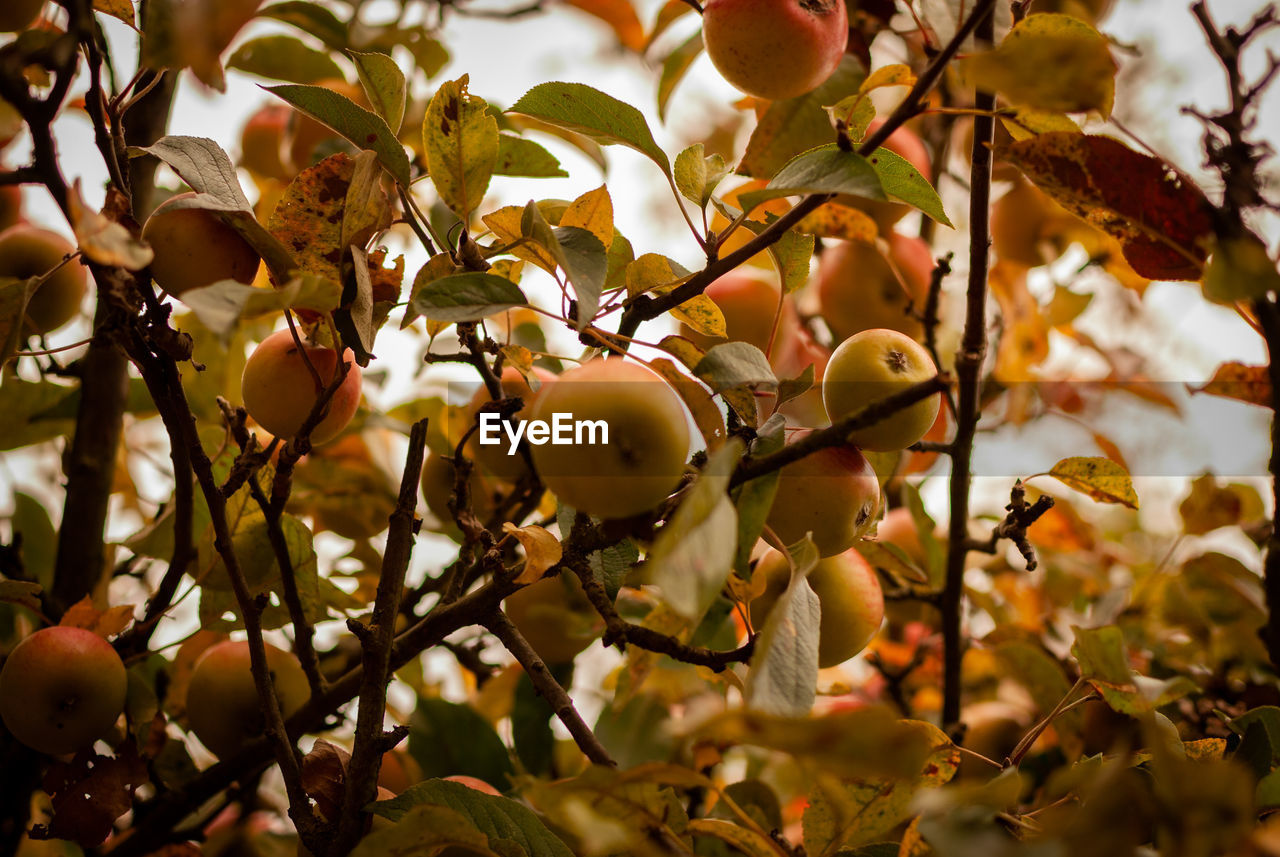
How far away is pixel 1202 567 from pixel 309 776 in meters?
0.80

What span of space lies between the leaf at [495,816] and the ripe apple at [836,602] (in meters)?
0.19

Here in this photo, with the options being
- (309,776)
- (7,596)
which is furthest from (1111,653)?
(7,596)

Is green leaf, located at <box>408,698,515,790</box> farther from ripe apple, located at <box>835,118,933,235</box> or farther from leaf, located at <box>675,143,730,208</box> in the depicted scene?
ripe apple, located at <box>835,118,933,235</box>

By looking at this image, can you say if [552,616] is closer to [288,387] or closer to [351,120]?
[288,387]

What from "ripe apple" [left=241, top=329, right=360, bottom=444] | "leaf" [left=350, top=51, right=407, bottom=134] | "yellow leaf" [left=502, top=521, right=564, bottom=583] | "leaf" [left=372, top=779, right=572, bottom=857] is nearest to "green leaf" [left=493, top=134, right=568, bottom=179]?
"leaf" [left=350, top=51, right=407, bottom=134]

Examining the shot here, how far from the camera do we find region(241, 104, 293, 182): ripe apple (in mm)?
1099

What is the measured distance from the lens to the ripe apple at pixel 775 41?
568 millimetres

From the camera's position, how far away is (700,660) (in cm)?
49

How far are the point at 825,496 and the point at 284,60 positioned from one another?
73 cm

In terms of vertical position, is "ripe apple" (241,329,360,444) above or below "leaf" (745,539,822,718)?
above

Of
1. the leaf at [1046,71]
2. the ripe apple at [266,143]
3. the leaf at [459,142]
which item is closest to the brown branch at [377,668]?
the leaf at [459,142]

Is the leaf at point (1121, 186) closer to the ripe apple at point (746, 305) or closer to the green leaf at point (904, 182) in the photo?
the green leaf at point (904, 182)

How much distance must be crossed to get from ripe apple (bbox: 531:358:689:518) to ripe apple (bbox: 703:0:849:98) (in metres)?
0.25

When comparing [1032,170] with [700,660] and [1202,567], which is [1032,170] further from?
[1202,567]
